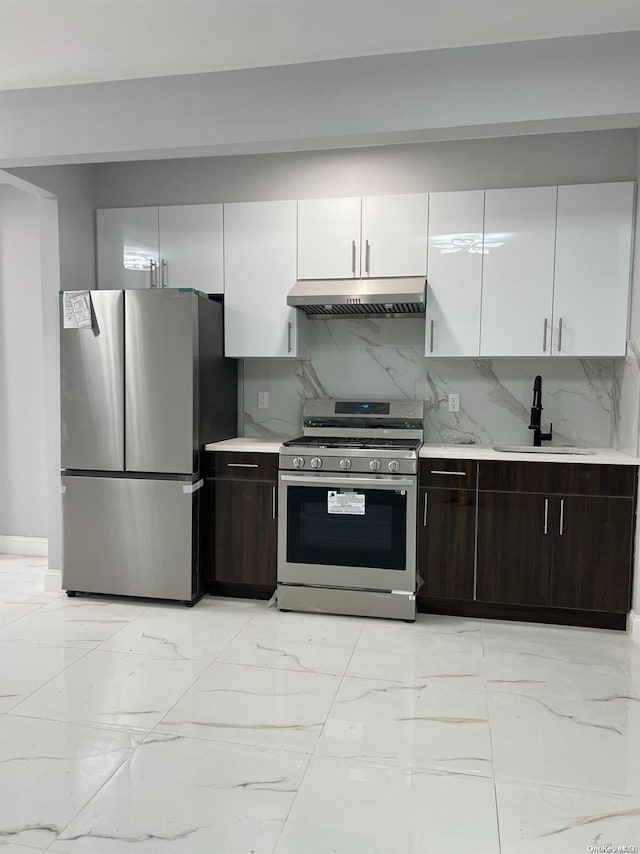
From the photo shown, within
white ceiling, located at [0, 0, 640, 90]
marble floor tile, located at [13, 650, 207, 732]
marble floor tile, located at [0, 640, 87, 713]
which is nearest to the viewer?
white ceiling, located at [0, 0, 640, 90]

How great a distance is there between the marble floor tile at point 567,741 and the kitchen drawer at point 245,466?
65.0 inches

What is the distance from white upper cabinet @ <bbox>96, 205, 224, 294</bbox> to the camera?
3.87 m

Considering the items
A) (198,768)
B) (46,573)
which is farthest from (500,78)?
(46,573)

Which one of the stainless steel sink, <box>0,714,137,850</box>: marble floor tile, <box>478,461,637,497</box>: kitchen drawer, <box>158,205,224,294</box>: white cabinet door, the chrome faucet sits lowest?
<box>0,714,137,850</box>: marble floor tile

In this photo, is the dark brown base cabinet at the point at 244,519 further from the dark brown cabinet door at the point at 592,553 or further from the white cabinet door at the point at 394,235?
the dark brown cabinet door at the point at 592,553

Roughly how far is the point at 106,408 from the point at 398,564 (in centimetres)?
183

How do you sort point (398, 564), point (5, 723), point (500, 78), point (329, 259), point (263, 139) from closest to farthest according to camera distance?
1. point (5, 723)
2. point (500, 78)
3. point (263, 139)
4. point (398, 564)
5. point (329, 259)

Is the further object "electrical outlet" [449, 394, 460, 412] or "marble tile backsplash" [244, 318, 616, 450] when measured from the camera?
"electrical outlet" [449, 394, 460, 412]

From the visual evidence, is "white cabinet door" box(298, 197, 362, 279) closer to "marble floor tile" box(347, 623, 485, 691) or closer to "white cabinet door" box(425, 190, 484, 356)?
"white cabinet door" box(425, 190, 484, 356)

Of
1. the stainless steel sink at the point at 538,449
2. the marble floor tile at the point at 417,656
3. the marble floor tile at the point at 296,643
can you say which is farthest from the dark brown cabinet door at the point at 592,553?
the marble floor tile at the point at 296,643

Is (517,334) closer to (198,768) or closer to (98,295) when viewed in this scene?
(98,295)

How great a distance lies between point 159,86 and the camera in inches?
113

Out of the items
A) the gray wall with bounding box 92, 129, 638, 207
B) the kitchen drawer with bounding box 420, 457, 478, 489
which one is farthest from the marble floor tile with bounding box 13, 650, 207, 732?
the gray wall with bounding box 92, 129, 638, 207

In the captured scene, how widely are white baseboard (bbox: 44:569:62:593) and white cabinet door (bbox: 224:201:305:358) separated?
5.61 ft
